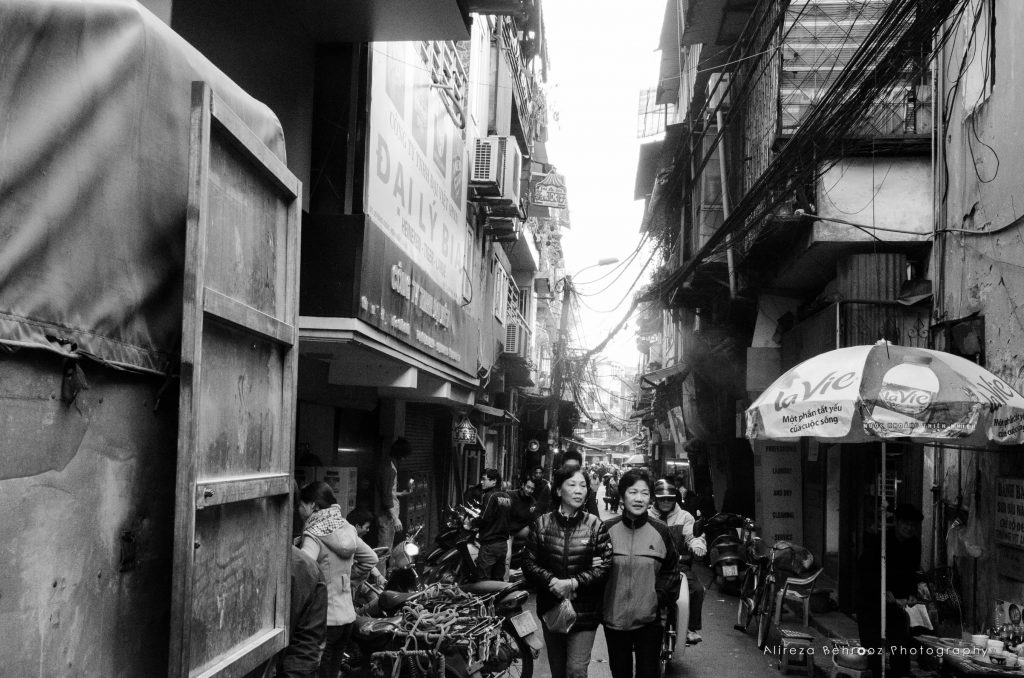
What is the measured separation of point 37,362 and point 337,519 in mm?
3484

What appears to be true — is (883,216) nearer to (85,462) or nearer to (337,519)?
(337,519)

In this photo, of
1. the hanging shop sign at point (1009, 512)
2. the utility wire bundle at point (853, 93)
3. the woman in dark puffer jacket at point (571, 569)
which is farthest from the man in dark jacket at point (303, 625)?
the utility wire bundle at point (853, 93)

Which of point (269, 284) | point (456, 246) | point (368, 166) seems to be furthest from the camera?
point (456, 246)

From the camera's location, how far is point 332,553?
5.60 m

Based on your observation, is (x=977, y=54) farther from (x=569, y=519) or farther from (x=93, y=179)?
(x=93, y=179)

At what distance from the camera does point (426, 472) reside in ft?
53.2

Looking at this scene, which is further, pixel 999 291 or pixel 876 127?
pixel 876 127

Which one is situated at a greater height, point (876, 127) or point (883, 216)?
point (876, 127)

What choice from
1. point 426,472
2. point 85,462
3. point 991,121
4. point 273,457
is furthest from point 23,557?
point 426,472

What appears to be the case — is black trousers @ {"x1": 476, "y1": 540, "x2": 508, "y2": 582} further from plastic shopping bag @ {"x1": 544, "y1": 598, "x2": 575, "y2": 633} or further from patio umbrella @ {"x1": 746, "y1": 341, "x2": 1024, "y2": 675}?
plastic shopping bag @ {"x1": 544, "y1": 598, "x2": 575, "y2": 633}

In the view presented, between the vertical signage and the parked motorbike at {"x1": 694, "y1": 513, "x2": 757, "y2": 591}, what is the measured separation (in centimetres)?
141

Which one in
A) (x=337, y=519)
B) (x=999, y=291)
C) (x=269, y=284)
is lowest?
(x=337, y=519)

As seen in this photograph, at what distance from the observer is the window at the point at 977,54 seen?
807cm

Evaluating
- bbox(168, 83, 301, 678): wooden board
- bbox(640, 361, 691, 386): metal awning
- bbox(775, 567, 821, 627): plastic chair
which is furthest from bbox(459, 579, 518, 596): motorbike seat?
bbox(640, 361, 691, 386): metal awning
